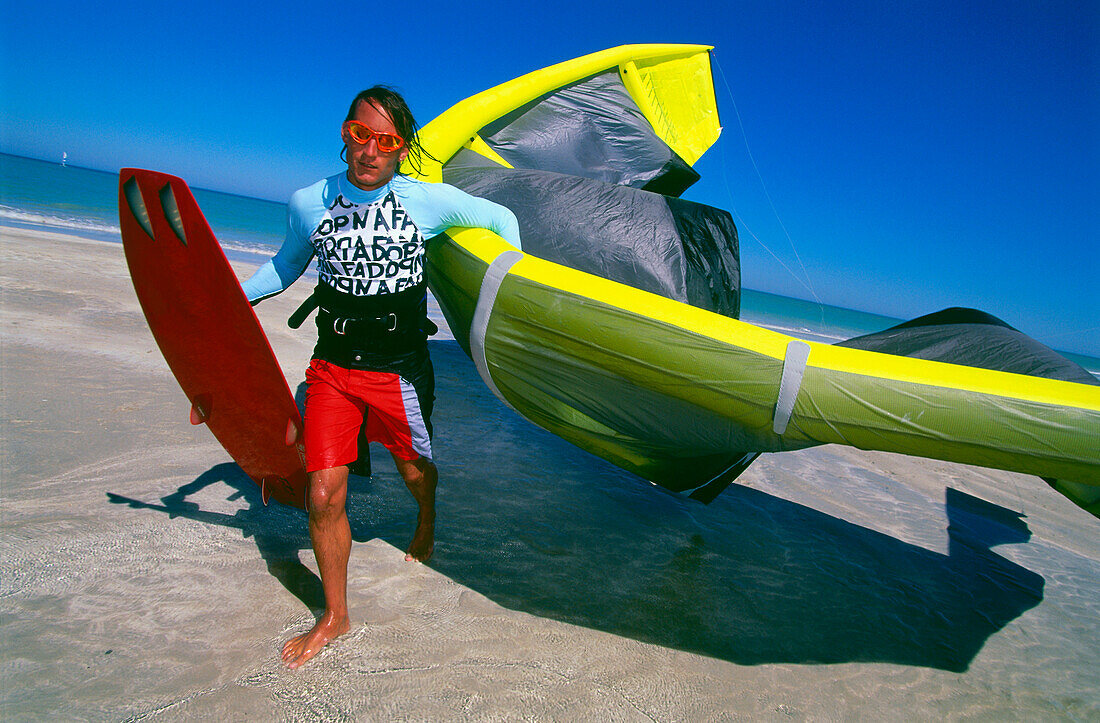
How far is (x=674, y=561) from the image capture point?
2902 mm

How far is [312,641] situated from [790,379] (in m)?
1.68

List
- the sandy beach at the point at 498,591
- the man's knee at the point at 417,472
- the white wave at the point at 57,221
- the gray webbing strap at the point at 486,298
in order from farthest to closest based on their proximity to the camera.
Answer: the white wave at the point at 57,221 < the man's knee at the point at 417,472 < the gray webbing strap at the point at 486,298 < the sandy beach at the point at 498,591

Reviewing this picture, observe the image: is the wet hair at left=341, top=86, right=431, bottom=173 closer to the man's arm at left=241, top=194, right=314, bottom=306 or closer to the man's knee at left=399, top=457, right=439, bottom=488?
the man's arm at left=241, top=194, right=314, bottom=306

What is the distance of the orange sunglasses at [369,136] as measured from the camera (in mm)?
1970

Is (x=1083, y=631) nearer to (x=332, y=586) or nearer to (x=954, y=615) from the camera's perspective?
(x=954, y=615)

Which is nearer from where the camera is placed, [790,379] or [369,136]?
[790,379]

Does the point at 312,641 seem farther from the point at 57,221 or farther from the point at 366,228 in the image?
the point at 57,221

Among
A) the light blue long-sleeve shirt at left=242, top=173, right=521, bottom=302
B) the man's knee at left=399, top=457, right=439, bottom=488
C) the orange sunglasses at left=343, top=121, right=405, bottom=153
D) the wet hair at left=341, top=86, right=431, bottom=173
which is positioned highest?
the wet hair at left=341, top=86, right=431, bottom=173

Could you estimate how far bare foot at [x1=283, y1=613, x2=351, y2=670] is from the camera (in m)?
1.84

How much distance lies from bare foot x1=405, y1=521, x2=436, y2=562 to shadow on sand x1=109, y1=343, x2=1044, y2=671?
88 mm

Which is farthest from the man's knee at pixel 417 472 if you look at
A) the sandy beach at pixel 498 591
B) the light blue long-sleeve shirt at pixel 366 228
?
the light blue long-sleeve shirt at pixel 366 228

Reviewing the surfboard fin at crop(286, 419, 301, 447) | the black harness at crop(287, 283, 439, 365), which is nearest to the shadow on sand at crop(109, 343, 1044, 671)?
the surfboard fin at crop(286, 419, 301, 447)

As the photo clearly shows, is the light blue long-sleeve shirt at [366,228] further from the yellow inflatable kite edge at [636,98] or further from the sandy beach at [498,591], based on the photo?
Result: the sandy beach at [498,591]

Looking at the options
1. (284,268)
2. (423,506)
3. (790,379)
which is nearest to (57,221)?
(284,268)
